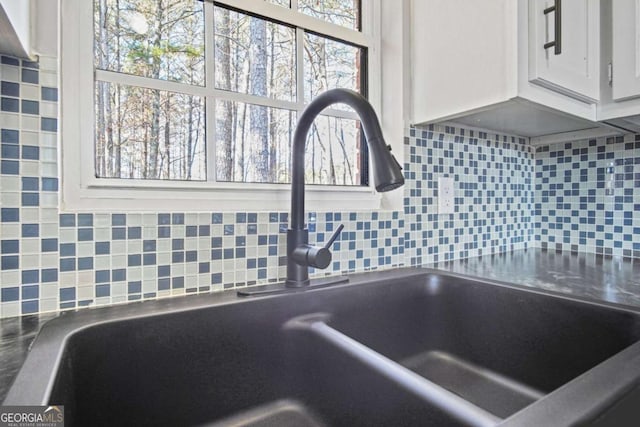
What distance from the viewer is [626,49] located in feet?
3.17

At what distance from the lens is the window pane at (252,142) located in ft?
2.92

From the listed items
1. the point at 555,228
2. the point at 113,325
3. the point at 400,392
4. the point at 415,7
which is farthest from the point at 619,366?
the point at 555,228

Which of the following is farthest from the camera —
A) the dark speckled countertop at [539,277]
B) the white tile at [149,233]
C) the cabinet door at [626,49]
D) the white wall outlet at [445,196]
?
the white wall outlet at [445,196]

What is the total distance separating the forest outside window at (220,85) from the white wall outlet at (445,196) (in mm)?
284

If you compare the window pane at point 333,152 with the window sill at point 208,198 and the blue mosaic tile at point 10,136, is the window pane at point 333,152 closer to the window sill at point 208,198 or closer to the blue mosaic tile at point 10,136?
the window sill at point 208,198

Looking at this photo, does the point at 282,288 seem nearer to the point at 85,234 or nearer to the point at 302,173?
the point at 302,173

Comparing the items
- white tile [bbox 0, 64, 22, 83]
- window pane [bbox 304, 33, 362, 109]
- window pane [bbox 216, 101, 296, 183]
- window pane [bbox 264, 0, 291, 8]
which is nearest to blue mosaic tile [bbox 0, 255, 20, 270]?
white tile [bbox 0, 64, 22, 83]

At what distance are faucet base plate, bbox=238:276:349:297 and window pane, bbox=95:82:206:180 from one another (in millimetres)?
333

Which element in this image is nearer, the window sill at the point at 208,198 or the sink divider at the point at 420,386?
the sink divider at the point at 420,386

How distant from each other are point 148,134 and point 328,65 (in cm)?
61

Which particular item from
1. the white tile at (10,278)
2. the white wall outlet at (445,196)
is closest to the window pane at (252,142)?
the white tile at (10,278)

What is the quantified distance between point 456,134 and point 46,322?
4.15ft

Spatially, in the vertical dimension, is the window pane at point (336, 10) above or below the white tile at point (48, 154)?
above

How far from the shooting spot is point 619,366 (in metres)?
0.39
